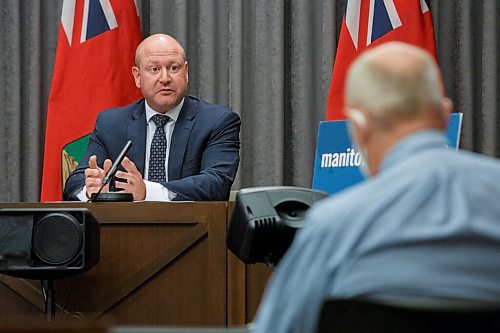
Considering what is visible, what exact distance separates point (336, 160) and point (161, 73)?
1.14 m

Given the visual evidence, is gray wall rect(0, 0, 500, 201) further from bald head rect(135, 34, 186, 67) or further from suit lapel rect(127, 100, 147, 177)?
suit lapel rect(127, 100, 147, 177)

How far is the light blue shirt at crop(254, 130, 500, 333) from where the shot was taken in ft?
4.86

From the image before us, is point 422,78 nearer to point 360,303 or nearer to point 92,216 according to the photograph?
point 360,303

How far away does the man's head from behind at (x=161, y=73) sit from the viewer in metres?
4.53

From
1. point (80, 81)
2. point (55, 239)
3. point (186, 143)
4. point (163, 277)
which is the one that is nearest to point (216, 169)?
point (186, 143)

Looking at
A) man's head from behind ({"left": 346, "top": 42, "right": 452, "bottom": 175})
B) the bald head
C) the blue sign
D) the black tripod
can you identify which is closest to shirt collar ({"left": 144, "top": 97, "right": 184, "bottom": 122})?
the bald head

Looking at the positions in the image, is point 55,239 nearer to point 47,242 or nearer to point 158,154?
point 47,242

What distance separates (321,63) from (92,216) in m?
2.55

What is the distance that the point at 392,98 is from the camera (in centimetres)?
156

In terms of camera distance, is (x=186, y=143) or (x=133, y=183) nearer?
(x=133, y=183)

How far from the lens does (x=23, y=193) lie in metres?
5.71

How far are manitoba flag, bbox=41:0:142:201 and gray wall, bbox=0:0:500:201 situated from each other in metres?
0.39

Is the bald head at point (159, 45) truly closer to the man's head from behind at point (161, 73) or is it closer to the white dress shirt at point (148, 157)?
the man's head from behind at point (161, 73)

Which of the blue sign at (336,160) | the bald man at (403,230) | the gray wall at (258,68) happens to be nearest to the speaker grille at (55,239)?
the blue sign at (336,160)
